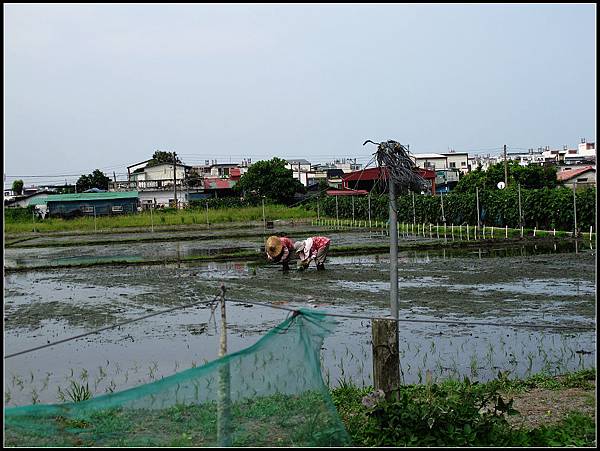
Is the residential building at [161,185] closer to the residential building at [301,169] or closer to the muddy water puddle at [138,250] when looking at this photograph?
the residential building at [301,169]

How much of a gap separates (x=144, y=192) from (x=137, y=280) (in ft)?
134

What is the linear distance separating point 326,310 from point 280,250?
609 centimetres

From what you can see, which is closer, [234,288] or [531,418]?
[531,418]

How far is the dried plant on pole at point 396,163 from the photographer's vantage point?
6.03m

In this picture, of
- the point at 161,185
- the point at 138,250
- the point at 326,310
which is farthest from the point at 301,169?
the point at 326,310

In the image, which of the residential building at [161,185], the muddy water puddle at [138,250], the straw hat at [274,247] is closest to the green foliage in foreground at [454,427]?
the straw hat at [274,247]

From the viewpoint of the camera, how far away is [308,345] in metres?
5.03

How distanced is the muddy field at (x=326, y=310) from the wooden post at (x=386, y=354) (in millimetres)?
1991

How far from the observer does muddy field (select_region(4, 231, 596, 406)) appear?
8148 mm

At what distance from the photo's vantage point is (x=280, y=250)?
17797mm

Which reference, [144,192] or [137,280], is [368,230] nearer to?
[137,280]

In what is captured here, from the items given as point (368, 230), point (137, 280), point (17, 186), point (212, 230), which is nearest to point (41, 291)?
point (137, 280)

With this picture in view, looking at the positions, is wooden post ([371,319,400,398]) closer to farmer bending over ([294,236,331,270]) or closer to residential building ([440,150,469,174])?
farmer bending over ([294,236,331,270])

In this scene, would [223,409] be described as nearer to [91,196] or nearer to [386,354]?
[386,354]
